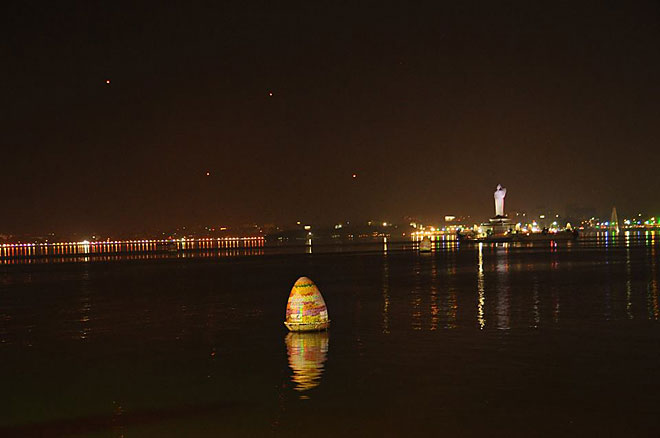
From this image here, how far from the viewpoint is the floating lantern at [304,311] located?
1923 centimetres

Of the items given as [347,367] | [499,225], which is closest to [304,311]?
[347,367]

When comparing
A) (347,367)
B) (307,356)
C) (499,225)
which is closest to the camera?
(347,367)

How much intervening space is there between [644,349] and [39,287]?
33.0 metres

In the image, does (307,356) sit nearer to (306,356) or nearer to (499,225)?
(306,356)

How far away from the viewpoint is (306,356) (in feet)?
53.4

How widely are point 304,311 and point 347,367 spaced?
452cm

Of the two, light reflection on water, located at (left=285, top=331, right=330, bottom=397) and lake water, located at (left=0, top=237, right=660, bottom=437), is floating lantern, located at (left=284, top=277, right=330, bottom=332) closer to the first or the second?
light reflection on water, located at (left=285, top=331, right=330, bottom=397)

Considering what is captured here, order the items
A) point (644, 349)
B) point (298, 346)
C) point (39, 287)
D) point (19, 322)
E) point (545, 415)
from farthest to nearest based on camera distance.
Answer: point (39, 287), point (19, 322), point (298, 346), point (644, 349), point (545, 415)

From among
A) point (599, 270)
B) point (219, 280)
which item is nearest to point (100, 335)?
point (219, 280)

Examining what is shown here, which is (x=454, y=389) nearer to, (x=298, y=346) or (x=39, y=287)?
(x=298, y=346)

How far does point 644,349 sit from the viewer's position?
15.9 meters

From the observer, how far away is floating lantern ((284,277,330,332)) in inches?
757

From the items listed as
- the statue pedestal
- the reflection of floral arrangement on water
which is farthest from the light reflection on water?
the statue pedestal

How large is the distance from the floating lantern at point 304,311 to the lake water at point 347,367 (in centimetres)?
32
